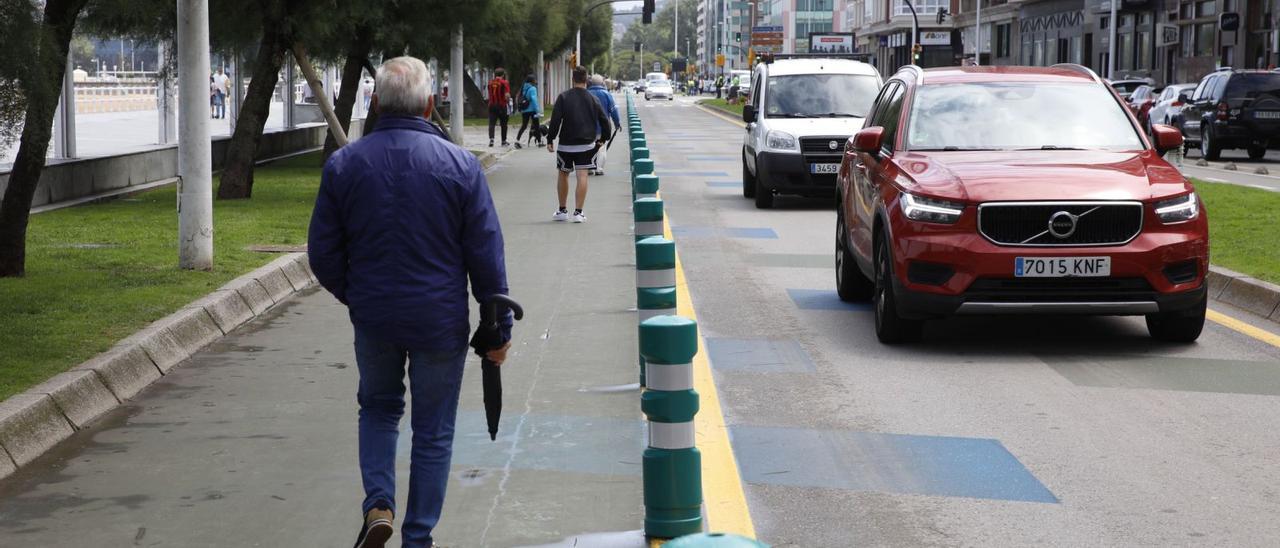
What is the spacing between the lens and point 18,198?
1145 cm

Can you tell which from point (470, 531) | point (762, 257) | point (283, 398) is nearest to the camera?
point (470, 531)

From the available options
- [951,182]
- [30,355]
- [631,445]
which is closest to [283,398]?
[30,355]

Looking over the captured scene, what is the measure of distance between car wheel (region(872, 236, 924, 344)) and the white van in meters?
9.95

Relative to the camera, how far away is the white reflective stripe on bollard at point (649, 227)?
941 centimetres

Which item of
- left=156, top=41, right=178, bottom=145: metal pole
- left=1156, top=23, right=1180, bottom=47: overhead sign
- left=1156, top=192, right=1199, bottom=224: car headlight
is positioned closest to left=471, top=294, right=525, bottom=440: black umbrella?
left=1156, top=192, right=1199, bottom=224: car headlight

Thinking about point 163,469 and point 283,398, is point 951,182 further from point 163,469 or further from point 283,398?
point 163,469

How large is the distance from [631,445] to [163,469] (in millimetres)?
1868

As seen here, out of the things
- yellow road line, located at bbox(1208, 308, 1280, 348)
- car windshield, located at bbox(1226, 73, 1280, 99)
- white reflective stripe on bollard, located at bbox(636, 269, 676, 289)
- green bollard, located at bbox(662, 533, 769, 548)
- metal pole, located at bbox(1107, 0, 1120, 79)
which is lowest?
yellow road line, located at bbox(1208, 308, 1280, 348)

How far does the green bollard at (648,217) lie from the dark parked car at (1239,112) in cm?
2536

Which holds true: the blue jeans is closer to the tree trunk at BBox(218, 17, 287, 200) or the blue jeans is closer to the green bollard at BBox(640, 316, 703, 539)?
the green bollard at BBox(640, 316, 703, 539)

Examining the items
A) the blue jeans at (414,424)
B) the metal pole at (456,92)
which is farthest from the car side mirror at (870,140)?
the metal pole at (456,92)

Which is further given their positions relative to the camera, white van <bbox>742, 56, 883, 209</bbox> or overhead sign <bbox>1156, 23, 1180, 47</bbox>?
overhead sign <bbox>1156, 23, 1180, 47</bbox>

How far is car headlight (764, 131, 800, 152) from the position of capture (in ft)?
65.2

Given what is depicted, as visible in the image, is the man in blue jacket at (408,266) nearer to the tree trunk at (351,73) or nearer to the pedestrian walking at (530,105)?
the tree trunk at (351,73)
